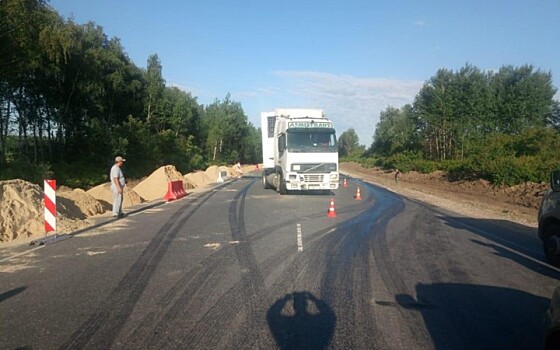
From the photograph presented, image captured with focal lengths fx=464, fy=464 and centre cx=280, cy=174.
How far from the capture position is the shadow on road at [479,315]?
4656 mm

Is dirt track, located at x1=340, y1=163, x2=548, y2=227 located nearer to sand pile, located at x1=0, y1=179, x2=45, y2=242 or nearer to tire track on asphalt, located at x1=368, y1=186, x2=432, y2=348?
tire track on asphalt, located at x1=368, y1=186, x2=432, y2=348

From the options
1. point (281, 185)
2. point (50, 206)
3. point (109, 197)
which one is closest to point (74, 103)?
point (109, 197)

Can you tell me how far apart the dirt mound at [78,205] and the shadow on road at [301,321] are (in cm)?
1062

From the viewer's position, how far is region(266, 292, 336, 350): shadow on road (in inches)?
181

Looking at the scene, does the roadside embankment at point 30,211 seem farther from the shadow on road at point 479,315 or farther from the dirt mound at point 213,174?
the dirt mound at point 213,174

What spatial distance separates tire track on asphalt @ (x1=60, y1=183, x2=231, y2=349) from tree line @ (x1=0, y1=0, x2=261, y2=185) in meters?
16.0

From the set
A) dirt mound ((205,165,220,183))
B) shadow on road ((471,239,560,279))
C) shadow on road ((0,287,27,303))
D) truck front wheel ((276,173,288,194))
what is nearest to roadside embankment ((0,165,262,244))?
shadow on road ((0,287,27,303))

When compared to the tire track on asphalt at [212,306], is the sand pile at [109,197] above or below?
above

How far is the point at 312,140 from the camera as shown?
21609mm

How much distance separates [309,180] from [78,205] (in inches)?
393

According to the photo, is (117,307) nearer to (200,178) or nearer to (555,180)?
(555,180)

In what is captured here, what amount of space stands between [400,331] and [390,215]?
1069 centimetres

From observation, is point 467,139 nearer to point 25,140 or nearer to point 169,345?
point 25,140

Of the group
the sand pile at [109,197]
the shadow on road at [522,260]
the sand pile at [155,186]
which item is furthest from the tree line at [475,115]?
the shadow on road at [522,260]
